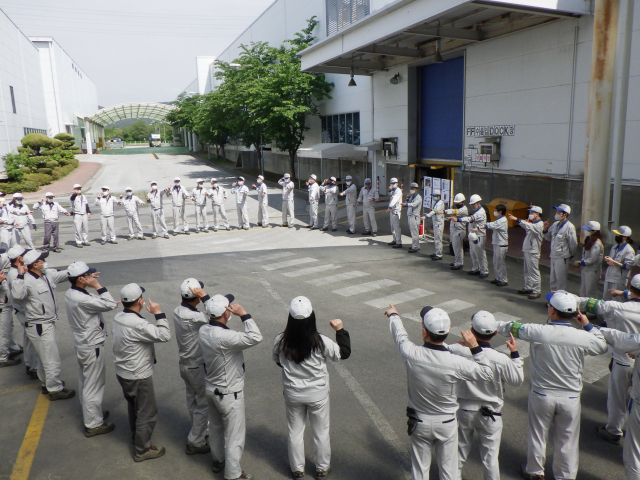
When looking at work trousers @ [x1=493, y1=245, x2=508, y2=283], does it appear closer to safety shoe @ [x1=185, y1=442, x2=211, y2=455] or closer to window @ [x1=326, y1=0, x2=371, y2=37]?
safety shoe @ [x1=185, y1=442, x2=211, y2=455]

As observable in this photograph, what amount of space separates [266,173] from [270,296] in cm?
3643

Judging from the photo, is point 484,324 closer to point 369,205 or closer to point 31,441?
point 31,441

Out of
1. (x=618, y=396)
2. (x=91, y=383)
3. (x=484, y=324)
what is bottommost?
(x=618, y=396)

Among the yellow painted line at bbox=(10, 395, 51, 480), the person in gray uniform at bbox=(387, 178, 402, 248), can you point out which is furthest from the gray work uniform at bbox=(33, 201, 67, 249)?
the person in gray uniform at bbox=(387, 178, 402, 248)

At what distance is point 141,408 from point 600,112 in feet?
41.9

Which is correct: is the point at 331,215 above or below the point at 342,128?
below

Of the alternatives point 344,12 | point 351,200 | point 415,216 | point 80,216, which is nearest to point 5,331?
point 80,216

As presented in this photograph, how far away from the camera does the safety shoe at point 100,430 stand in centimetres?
579

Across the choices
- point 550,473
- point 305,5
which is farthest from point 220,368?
point 305,5

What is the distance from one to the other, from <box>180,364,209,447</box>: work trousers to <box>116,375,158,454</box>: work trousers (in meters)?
0.42

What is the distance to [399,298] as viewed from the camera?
35.0ft

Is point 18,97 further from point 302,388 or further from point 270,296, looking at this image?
point 302,388

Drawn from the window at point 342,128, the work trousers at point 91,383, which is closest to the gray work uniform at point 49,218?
the work trousers at point 91,383

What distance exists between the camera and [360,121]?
28.0 metres
